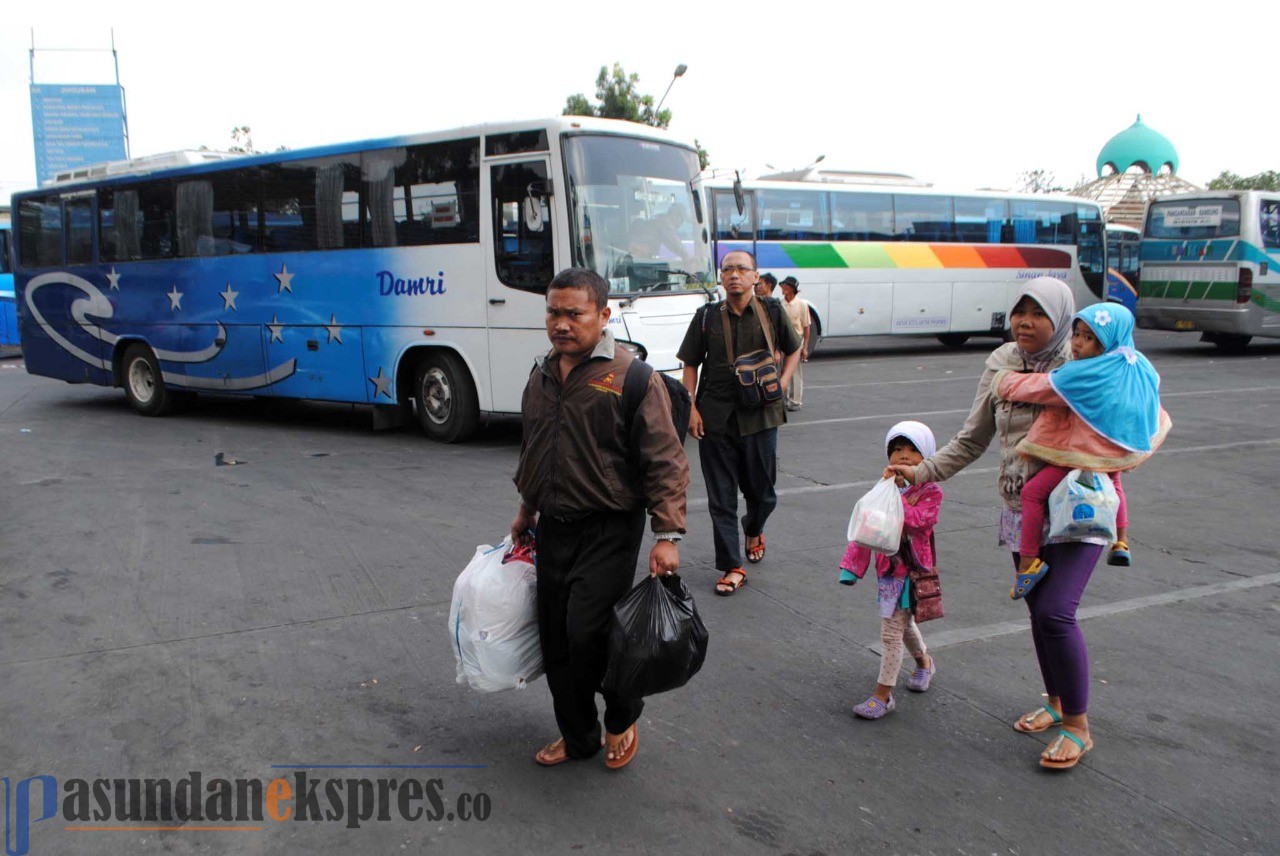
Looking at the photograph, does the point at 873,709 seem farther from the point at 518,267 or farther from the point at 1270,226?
the point at 1270,226

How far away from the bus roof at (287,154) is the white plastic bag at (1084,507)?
22.9 feet

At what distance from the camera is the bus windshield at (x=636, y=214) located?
31.7 ft

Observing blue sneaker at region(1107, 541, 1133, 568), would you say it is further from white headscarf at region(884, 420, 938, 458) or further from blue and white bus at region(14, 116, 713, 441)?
blue and white bus at region(14, 116, 713, 441)

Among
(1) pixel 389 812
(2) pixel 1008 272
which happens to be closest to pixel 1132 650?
(1) pixel 389 812

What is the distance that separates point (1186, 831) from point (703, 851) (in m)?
1.49

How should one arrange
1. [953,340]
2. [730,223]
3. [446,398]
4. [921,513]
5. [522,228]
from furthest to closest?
1. [953,340]
2. [730,223]
3. [446,398]
4. [522,228]
5. [921,513]

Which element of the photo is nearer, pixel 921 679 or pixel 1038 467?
pixel 1038 467

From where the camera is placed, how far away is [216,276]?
12.2 meters

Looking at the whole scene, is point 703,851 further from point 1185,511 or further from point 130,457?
point 130,457

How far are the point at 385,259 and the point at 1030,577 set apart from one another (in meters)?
8.55

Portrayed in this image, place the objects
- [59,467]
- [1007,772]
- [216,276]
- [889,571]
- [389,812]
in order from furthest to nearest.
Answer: [216,276] < [59,467] < [889,571] < [1007,772] < [389,812]

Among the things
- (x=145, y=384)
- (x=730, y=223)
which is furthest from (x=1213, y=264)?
(x=145, y=384)

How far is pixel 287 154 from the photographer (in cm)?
1159

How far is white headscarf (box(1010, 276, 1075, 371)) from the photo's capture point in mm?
3607
